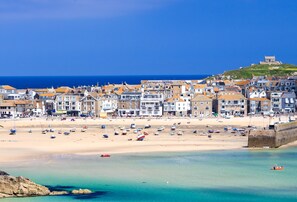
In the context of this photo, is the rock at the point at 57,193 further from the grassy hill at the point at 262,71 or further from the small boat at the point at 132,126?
the grassy hill at the point at 262,71

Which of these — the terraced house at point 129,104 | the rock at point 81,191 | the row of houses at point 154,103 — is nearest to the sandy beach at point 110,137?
the row of houses at point 154,103

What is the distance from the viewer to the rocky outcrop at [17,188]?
132 feet

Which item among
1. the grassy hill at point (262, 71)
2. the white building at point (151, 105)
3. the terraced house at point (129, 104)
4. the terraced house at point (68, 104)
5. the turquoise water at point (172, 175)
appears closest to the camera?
the turquoise water at point (172, 175)

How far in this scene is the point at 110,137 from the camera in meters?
72.3

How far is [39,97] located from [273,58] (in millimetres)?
72612

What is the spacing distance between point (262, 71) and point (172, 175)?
10152 centimetres

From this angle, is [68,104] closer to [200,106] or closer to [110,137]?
[200,106]

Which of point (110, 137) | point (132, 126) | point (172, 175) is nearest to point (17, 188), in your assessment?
point (172, 175)

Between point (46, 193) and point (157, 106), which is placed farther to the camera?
point (157, 106)

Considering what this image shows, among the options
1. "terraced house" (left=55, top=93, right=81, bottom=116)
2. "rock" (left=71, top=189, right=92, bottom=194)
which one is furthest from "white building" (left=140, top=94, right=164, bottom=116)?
"rock" (left=71, top=189, right=92, bottom=194)

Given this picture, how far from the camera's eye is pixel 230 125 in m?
85.4

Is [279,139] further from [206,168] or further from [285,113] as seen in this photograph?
[285,113]

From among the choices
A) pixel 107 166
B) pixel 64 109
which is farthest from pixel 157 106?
pixel 107 166

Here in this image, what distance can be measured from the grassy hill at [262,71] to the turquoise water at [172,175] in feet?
275
